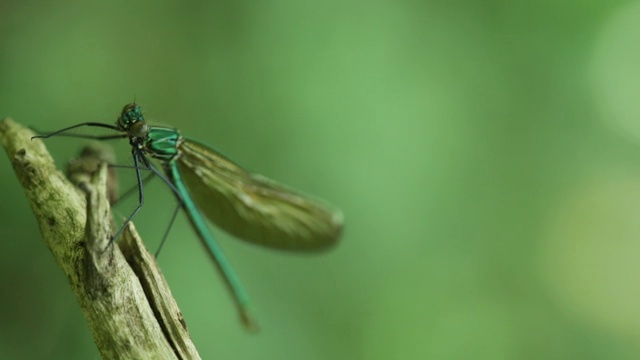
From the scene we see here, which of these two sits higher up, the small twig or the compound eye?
the compound eye

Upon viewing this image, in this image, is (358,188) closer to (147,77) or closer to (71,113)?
(147,77)

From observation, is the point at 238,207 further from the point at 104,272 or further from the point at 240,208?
the point at 104,272

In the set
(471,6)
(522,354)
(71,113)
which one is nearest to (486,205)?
(522,354)

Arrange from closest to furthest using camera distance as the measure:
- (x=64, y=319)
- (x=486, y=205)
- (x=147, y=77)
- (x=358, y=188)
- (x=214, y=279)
→ (x=64, y=319), (x=214, y=279), (x=147, y=77), (x=358, y=188), (x=486, y=205)

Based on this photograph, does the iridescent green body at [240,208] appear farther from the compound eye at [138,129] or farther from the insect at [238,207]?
the compound eye at [138,129]

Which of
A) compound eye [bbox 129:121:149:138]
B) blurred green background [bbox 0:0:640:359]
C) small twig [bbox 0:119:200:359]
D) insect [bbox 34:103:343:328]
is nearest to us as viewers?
small twig [bbox 0:119:200:359]

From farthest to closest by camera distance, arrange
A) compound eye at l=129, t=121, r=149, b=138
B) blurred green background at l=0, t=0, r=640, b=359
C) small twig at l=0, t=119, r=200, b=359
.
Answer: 1. blurred green background at l=0, t=0, r=640, b=359
2. compound eye at l=129, t=121, r=149, b=138
3. small twig at l=0, t=119, r=200, b=359

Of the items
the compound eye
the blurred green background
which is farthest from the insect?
the blurred green background

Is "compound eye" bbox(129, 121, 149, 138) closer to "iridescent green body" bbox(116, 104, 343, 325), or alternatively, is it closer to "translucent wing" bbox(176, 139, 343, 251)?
"iridescent green body" bbox(116, 104, 343, 325)
